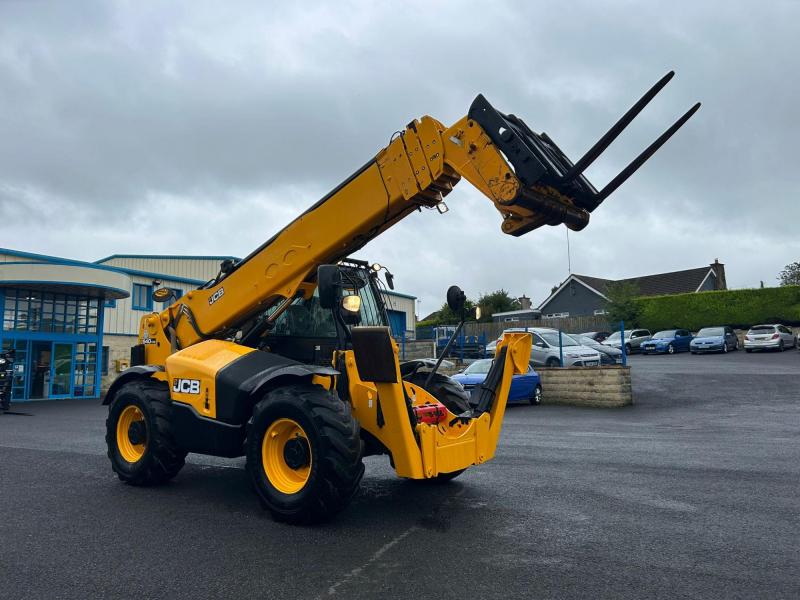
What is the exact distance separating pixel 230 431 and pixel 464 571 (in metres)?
2.78

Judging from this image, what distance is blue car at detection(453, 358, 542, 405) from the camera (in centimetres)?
1606

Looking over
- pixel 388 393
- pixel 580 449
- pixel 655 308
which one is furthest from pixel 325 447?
pixel 655 308

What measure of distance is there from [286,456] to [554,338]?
16087 millimetres

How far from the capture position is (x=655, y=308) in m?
A: 38.5

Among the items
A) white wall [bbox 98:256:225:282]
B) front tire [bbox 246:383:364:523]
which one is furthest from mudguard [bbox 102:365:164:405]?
white wall [bbox 98:256:225:282]

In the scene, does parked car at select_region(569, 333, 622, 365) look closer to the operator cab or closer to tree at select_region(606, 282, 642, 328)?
the operator cab

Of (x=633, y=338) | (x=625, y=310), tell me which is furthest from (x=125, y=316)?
(x=625, y=310)

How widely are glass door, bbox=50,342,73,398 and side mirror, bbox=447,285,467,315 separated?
2177 cm

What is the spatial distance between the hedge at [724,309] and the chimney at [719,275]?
1685 centimetres

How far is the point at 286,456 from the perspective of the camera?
5250 mm

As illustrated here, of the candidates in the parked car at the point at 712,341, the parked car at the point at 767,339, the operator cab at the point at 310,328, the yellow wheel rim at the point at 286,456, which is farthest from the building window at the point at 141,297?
the parked car at the point at 767,339

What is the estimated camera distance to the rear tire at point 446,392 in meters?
6.75

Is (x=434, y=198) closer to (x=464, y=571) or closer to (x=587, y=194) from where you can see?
(x=587, y=194)

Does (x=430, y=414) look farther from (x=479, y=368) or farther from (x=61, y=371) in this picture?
(x=61, y=371)
